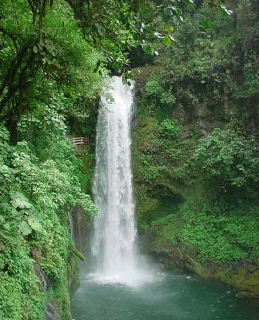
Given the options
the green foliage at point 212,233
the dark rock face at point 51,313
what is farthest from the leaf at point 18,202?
the green foliage at point 212,233

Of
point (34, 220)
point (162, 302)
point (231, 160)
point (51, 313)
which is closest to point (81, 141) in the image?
point (231, 160)

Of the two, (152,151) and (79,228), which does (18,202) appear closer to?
(79,228)

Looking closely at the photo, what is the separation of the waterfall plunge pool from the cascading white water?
1268 millimetres

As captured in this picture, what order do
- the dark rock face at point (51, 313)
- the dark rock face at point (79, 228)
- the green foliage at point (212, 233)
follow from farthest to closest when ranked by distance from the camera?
the dark rock face at point (79, 228) → the green foliage at point (212, 233) → the dark rock face at point (51, 313)

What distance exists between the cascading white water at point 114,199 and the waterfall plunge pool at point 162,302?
127 cm

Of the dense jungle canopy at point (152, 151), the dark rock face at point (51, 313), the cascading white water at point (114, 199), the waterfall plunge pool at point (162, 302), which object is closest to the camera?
the dense jungle canopy at point (152, 151)

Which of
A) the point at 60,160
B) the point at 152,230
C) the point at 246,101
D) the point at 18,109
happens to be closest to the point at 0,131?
the point at 18,109

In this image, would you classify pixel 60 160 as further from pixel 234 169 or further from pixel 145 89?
pixel 145 89

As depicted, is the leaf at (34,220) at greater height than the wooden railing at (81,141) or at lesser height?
lesser

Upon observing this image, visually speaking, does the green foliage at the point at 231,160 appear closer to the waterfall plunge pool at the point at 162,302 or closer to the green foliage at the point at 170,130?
the green foliage at the point at 170,130

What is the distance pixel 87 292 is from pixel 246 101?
26.9 feet

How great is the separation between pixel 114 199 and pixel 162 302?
14.6ft

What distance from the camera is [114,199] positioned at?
14008 millimetres

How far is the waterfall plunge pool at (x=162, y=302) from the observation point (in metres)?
9.84
